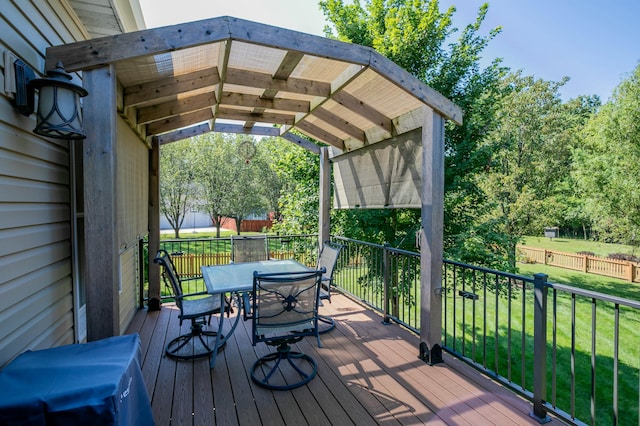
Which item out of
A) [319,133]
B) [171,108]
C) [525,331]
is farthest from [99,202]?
[525,331]

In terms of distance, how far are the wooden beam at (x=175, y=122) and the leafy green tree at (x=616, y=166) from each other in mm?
11455

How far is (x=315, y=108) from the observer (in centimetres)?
395

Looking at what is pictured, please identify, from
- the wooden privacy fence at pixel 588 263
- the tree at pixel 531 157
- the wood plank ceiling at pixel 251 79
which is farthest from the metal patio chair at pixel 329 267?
the wooden privacy fence at pixel 588 263

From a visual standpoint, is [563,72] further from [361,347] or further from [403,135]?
[361,347]

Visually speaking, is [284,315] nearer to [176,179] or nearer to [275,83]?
[275,83]

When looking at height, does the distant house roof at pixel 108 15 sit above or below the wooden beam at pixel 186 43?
above

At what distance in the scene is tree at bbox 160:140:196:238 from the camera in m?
12.5

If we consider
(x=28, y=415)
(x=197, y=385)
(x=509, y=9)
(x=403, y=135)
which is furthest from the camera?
(x=509, y=9)

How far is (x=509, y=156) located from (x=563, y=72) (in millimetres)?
8961

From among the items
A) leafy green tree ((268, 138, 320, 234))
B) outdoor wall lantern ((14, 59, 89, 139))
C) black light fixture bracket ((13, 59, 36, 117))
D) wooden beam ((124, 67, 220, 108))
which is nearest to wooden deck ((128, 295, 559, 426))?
outdoor wall lantern ((14, 59, 89, 139))

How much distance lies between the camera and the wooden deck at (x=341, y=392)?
2.30 meters

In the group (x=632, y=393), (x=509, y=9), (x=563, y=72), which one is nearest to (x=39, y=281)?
(x=632, y=393)

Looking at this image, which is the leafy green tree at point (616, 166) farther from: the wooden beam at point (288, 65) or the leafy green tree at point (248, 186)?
the leafy green tree at point (248, 186)

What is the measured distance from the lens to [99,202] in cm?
202
